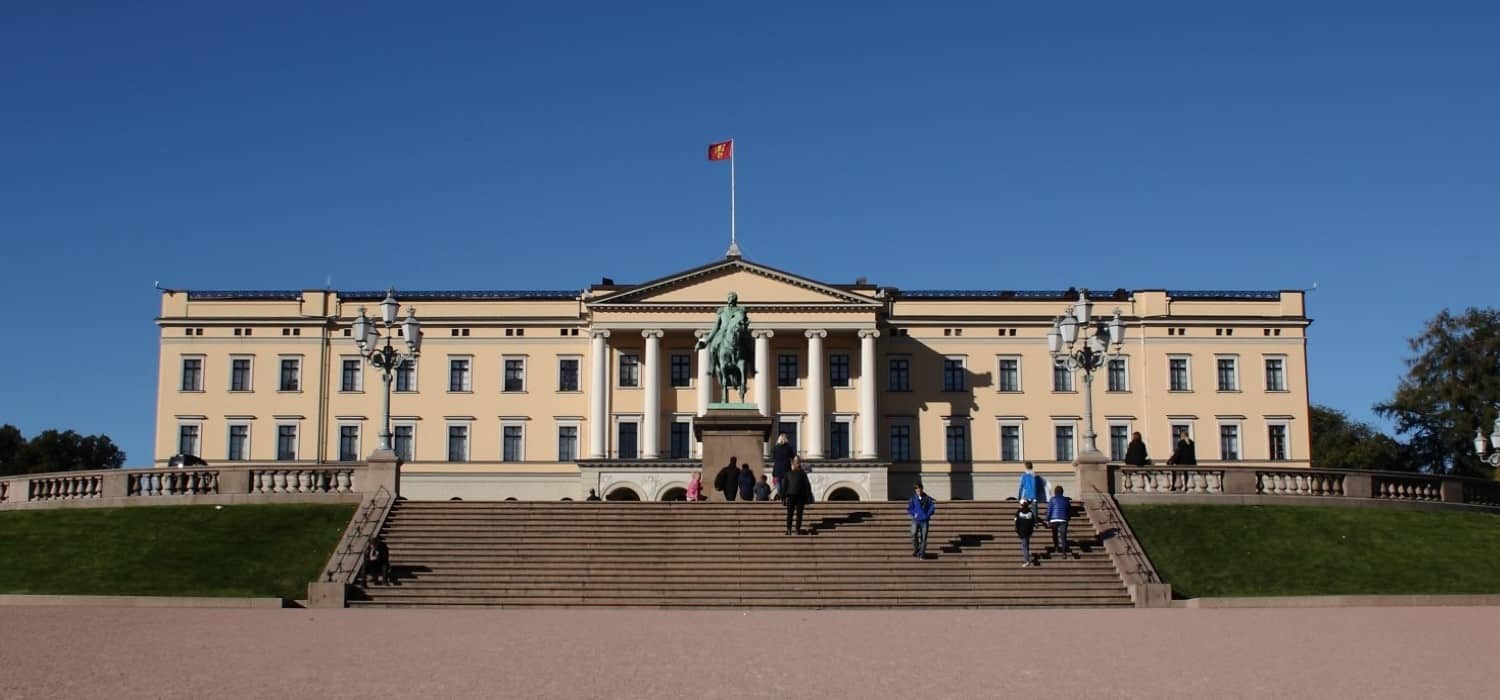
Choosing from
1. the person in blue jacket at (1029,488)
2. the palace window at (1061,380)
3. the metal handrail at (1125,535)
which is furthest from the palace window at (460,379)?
the person in blue jacket at (1029,488)

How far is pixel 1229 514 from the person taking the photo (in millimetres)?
38500

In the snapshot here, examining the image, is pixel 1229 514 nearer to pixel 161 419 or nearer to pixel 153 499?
pixel 153 499

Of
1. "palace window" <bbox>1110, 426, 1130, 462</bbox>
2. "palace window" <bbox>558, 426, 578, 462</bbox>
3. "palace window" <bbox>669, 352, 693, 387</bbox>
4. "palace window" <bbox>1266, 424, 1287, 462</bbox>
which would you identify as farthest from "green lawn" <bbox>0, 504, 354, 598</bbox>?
"palace window" <bbox>1266, 424, 1287, 462</bbox>

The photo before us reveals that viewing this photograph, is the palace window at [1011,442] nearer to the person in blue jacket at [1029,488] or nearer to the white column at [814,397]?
the white column at [814,397]

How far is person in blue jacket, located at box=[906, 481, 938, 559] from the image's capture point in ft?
109

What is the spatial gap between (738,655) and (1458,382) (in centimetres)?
8336

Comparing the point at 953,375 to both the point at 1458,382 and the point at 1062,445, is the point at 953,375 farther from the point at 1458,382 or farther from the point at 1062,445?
the point at 1458,382

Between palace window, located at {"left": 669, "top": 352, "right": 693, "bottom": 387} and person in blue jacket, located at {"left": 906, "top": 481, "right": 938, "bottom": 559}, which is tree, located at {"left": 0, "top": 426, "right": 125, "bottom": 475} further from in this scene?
person in blue jacket, located at {"left": 906, "top": 481, "right": 938, "bottom": 559}

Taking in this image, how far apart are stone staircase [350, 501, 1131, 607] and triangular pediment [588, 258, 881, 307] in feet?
147

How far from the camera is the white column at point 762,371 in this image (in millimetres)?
82750

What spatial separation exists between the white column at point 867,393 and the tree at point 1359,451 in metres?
28.7

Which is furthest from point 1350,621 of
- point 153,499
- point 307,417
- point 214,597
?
point 307,417

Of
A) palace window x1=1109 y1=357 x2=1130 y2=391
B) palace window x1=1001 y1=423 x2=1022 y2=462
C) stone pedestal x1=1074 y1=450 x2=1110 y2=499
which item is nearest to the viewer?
stone pedestal x1=1074 y1=450 x2=1110 y2=499

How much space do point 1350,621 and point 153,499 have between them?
93.0 ft
